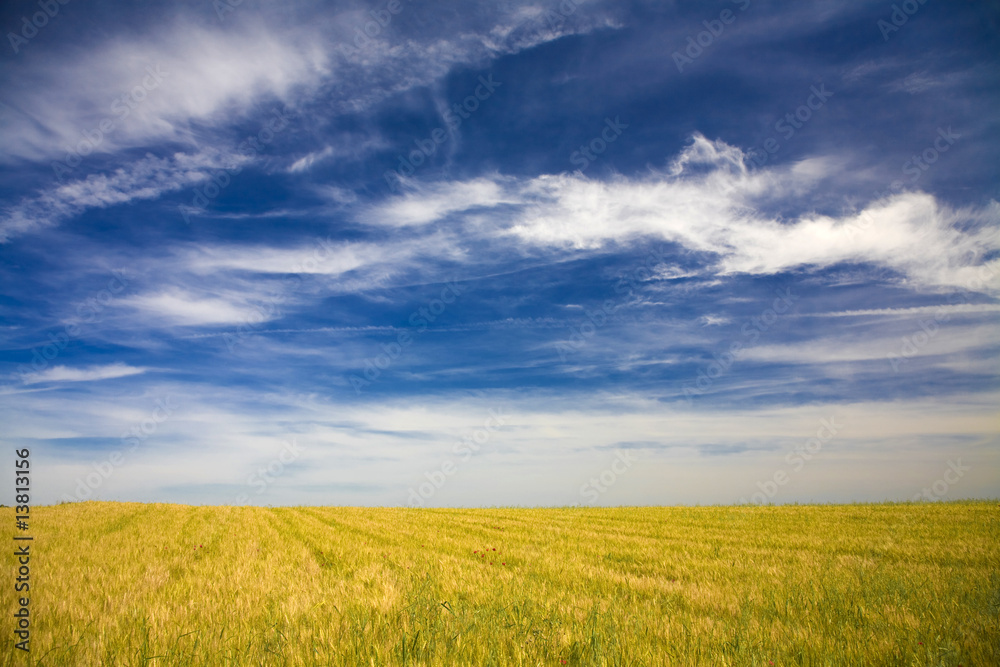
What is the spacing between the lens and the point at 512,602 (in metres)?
5.71

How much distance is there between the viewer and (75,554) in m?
10.4

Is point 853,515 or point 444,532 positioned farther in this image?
point 853,515

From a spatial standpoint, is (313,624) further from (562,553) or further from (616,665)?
(562,553)

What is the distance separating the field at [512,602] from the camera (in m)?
4.16

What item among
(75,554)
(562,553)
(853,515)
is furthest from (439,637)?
(853,515)

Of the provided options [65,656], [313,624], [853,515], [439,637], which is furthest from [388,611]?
[853,515]

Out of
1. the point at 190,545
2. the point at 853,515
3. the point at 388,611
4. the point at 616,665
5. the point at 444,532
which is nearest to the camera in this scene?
the point at 616,665

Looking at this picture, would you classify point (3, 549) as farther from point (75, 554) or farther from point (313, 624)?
point (313, 624)

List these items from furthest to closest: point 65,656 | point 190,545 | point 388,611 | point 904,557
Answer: point 190,545
point 904,557
point 388,611
point 65,656

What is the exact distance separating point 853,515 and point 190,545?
25.4 m

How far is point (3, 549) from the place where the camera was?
→ 426 inches

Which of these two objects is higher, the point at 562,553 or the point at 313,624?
the point at 313,624

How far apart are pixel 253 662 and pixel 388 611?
5.25 ft

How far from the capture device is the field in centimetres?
416
